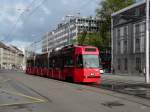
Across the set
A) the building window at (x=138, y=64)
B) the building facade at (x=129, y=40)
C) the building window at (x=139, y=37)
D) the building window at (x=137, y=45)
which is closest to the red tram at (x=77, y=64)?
the building facade at (x=129, y=40)

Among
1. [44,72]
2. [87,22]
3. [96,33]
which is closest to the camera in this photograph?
[44,72]

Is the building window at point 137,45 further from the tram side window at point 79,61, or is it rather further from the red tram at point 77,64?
Answer: the tram side window at point 79,61

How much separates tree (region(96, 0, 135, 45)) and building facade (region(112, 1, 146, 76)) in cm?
606

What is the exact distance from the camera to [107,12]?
3474 inches

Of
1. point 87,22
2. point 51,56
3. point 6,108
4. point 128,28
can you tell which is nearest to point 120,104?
point 6,108

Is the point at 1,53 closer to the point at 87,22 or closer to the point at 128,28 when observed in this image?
the point at 87,22

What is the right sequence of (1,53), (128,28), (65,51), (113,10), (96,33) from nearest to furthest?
(65,51) → (128,28) → (113,10) → (96,33) → (1,53)

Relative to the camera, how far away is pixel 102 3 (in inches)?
3484

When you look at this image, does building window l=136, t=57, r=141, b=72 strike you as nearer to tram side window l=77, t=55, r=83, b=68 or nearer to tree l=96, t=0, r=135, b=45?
tree l=96, t=0, r=135, b=45

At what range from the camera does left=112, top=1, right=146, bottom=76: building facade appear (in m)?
68.6

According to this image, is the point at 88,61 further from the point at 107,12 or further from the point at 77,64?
the point at 107,12

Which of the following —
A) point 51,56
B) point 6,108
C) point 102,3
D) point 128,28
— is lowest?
point 6,108

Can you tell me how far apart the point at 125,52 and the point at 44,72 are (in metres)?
29.3

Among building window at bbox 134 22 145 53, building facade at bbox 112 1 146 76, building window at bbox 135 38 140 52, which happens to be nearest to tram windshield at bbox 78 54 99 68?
building facade at bbox 112 1 146 76
